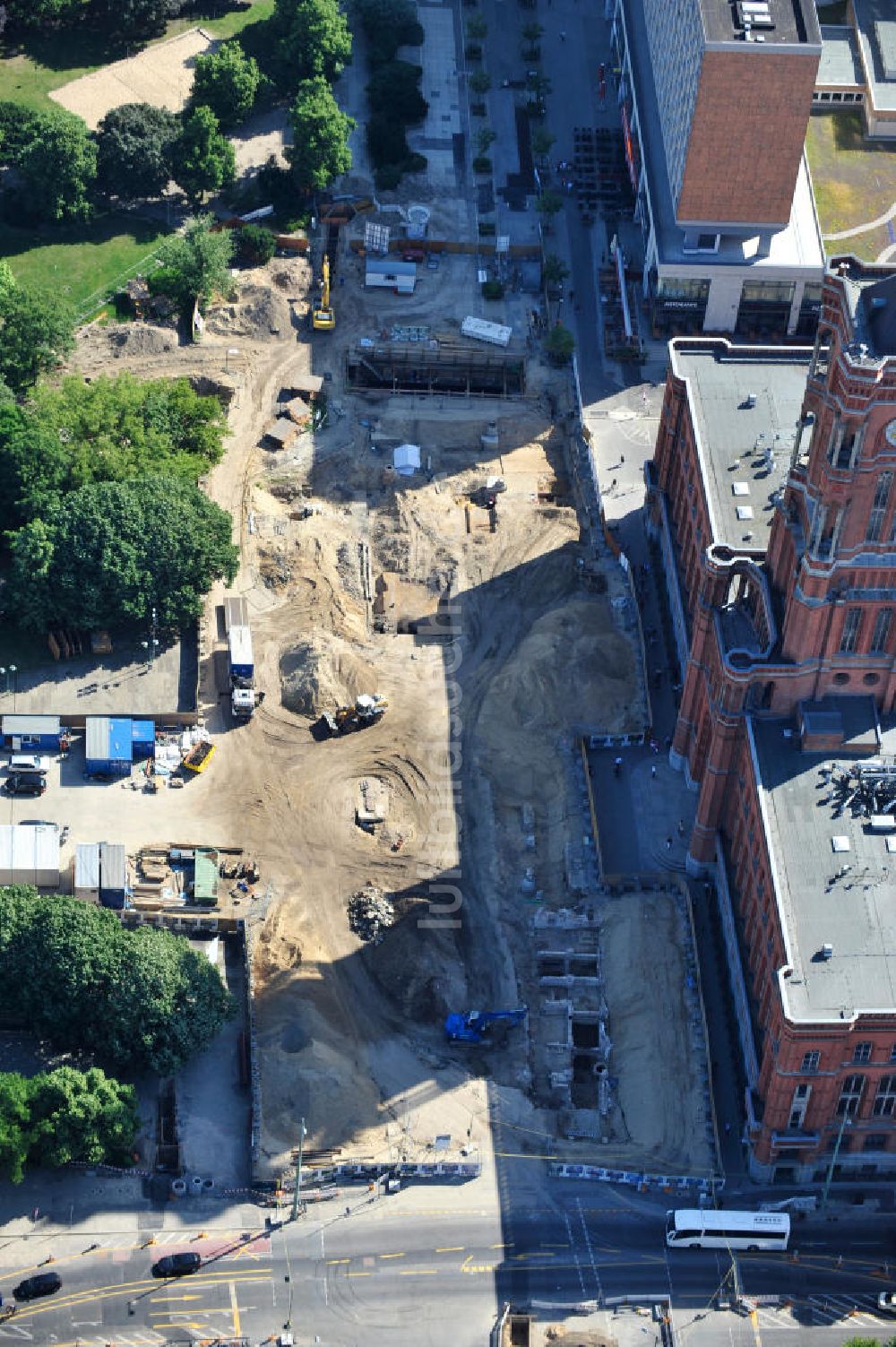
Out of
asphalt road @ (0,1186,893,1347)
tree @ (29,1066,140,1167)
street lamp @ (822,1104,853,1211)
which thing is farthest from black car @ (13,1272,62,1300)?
street lamp @ (822,1104,853,1211)

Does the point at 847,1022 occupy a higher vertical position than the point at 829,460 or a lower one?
lower

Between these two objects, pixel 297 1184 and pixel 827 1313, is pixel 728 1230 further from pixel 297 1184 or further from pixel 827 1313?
pixel 297 1184

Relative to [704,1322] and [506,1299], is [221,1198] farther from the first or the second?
[704,1322]

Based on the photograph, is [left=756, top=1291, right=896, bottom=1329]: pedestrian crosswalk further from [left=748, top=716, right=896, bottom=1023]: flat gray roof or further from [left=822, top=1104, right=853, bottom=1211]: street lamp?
[left=748, top=716, right=896, bottom=1023]: flat gray roof

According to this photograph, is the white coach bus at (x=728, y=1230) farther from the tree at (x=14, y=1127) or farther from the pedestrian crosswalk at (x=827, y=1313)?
the tree at (x=14, y=1127)

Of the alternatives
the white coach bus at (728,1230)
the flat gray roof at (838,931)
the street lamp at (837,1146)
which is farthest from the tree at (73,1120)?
the street lamp at (837,1146)

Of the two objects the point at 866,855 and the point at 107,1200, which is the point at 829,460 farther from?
the point at 107,1200

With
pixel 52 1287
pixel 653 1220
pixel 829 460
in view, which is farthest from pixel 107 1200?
pixel 829 460

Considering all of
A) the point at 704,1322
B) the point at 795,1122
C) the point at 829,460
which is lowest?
the point at 704,1322
